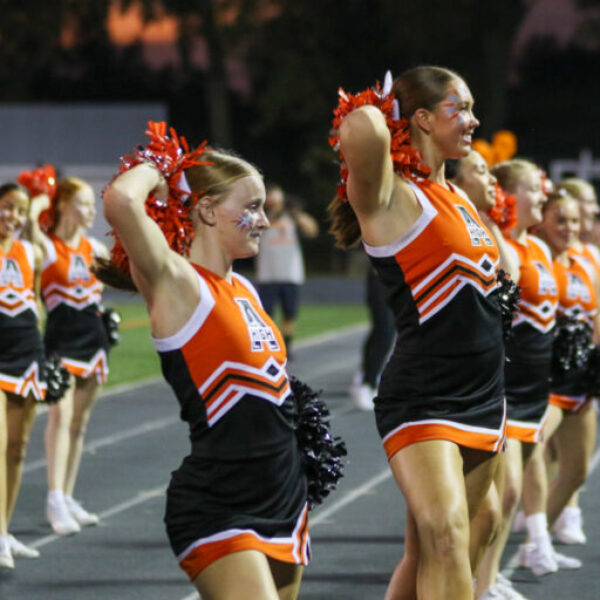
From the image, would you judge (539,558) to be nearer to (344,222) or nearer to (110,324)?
(344,222)

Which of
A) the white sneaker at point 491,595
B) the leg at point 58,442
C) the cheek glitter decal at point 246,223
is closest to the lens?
the cheek glitter decal at point 246,223

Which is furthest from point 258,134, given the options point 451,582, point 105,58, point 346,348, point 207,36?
point 451,582

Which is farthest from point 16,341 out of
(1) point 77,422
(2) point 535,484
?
(2) point 535,484

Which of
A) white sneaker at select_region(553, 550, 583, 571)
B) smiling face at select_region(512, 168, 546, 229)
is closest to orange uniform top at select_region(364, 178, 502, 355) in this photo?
smiling face at select_region(512, 168, 546, 229)

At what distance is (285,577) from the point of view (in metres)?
3.68

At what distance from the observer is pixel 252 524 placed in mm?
3564

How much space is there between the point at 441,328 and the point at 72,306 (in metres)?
3.82

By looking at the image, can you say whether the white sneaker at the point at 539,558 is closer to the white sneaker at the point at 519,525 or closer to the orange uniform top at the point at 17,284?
the white sneaker at the point at 519,525

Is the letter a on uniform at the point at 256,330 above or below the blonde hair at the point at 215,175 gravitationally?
below

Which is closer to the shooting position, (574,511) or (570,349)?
(570,349)

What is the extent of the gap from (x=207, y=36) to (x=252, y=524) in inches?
1593

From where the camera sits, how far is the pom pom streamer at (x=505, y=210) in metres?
5.71

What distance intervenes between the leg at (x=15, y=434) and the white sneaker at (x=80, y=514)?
2.16ft

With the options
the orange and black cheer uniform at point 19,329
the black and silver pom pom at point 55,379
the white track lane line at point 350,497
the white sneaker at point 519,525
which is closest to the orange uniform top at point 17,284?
the orange and black cheer uniform at point 19,329
